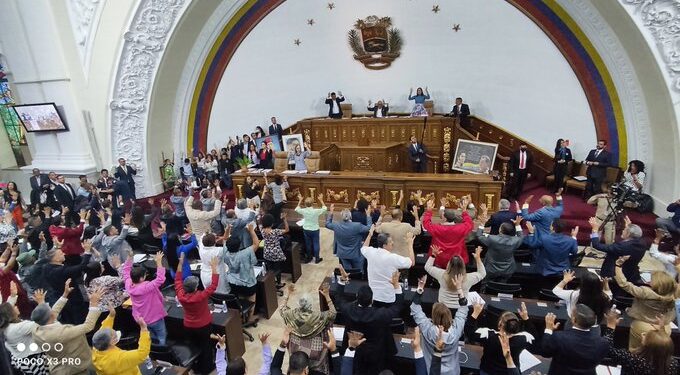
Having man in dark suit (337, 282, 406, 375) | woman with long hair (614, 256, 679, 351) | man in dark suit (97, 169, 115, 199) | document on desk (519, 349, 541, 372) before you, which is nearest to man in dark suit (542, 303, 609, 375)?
document on desk (519, 349, 541, 372)

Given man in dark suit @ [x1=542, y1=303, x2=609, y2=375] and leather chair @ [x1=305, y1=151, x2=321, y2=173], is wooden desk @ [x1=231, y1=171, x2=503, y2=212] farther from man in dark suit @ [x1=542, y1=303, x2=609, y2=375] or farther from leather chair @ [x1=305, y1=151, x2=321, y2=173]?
man in dark suit @ [x1=542, y1=303, x2=609, y2=375]

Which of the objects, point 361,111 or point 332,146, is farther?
point 361,111

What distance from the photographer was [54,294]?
4.33 metres

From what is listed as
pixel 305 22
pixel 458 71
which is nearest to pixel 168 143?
pixel 305 22

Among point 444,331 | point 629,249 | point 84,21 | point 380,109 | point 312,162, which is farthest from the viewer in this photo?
point 380,109

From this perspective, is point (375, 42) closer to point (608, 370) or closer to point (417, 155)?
point (417, 155)

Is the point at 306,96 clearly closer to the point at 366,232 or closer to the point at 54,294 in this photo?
the point at 366,232

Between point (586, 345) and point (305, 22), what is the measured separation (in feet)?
38.1

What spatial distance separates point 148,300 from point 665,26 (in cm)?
874

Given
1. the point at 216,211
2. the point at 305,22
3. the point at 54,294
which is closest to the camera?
the point at 54,294

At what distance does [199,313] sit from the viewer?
380 cm

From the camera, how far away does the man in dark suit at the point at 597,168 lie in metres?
8.27

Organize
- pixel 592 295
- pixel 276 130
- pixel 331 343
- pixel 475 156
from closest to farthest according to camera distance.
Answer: pixel 331 343, pixel 592 295, pixel 475 156, pixel 276 130

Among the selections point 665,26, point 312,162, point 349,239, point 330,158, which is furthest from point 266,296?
point 665,26
